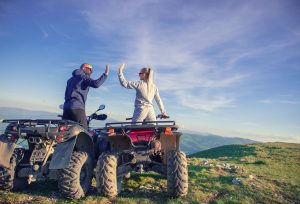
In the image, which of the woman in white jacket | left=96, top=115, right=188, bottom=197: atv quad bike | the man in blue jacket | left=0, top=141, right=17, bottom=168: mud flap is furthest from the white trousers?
left=0, top=141, right=17, bottom=168: mud flap

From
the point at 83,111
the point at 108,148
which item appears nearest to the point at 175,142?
the point at 108,148

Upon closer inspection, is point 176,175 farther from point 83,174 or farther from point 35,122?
point 35,122

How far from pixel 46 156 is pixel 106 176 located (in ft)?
6.01

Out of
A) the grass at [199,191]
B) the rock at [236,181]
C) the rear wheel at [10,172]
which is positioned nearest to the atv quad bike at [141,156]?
the grass at [199,191]

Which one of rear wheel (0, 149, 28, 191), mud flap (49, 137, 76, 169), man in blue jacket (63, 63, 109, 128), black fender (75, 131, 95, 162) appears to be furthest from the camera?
man in blue jacket (63, 63, 109, 128)

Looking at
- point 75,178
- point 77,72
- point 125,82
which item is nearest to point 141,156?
point 75,178

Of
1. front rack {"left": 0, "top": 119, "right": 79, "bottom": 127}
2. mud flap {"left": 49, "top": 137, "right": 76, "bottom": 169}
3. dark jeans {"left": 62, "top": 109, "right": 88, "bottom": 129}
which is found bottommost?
mud flap {"left": 49, "top": 137, "right": 76, "bottom": 169}

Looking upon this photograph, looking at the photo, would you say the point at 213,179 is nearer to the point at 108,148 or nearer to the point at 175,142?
the point at 175,142

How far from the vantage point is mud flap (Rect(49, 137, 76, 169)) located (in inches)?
305

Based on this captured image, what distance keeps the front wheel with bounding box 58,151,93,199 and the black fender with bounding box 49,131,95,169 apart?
31 cm

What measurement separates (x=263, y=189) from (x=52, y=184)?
762 cm

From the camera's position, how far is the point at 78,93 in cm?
958

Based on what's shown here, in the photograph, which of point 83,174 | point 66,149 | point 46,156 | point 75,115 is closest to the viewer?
point 66,149

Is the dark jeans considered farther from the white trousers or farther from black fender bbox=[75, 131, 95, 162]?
the white trousers
